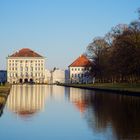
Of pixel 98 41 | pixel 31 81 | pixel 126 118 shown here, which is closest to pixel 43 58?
pixel 31 81

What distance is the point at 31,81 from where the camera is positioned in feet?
522

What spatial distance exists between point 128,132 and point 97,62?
241 ft

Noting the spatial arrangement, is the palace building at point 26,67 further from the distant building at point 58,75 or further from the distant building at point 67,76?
the distant building at point 67,76

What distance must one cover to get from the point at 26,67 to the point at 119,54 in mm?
106406

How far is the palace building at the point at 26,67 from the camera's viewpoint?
15975 cm

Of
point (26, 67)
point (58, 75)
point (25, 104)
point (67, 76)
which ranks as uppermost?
point (26, 67)

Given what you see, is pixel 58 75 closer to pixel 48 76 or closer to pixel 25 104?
pixel 48 76

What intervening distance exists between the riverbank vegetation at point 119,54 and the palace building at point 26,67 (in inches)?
2751

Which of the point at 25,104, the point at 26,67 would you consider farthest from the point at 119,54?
the point at 26,67

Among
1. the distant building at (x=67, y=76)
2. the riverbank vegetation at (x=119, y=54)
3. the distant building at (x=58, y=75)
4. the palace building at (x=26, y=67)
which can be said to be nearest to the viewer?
the riverbank vegetation at (x=119, y=54)

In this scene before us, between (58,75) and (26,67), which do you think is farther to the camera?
(58,75)

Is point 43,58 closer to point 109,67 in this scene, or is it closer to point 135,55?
point 109,67

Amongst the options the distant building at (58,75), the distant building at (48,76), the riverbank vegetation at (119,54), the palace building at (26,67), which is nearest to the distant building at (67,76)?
the distant building at (58,75)

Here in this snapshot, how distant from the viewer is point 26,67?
534 ft
